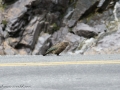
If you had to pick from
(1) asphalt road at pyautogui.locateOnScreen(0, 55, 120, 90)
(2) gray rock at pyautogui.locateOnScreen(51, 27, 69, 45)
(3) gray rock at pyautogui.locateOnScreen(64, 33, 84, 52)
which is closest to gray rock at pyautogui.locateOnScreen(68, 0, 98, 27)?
(2) gray rock at pyautogui.locateOnScreen(51, 27, 69, 45)

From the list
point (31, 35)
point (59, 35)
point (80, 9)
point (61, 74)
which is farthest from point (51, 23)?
point (61, 74)

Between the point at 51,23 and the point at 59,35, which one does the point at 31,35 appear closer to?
the point at 59,35

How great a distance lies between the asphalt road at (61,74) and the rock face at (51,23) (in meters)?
10.2

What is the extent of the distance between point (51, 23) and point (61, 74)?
14155mm

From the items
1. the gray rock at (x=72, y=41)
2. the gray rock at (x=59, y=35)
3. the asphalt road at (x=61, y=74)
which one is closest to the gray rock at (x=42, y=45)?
the gray rock at (x=59, y=35)

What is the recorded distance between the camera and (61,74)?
5.32 metres

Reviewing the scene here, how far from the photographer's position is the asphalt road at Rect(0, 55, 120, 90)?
4.57 metres

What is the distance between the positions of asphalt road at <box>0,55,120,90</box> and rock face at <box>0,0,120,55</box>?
10248 millimetres

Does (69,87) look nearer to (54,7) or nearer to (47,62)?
(47,62)

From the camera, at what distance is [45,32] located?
18.9 m

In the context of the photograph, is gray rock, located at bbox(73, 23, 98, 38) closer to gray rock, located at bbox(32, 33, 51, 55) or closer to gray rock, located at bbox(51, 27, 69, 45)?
gray rock, located at bbox(51, 27, 69, 45)

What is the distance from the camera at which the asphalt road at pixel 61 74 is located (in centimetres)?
457

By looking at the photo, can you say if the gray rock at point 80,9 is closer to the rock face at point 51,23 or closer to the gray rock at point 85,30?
the rock face at point 51,23

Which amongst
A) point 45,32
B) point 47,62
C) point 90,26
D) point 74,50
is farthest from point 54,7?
point 47,62
